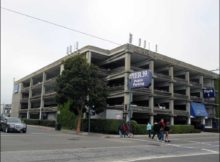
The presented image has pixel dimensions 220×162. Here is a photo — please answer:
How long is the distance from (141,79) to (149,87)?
41.1ft

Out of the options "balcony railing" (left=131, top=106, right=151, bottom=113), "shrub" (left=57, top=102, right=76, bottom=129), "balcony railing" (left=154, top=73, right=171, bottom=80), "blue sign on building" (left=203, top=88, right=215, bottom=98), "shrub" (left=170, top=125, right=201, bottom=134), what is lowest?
"shrub" (left=170, top=125, right=201, bottom=134)

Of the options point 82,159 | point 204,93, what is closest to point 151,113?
point 204,93

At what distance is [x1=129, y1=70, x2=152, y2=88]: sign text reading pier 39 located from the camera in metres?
34.0

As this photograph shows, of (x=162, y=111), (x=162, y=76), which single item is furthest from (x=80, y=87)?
(x=162, y=76)

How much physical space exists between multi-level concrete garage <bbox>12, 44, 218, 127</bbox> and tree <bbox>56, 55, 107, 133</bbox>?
4.64 m

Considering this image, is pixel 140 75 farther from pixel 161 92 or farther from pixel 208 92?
pixel 208 92

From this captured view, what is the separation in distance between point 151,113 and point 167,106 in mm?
8732

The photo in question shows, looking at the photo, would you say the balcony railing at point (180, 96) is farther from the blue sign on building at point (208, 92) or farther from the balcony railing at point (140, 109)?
the balcony railing at point (140, 109)

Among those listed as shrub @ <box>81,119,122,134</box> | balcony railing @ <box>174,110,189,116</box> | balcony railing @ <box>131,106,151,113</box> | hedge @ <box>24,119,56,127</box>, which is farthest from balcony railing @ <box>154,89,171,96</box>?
hedge @ <box>24,119,56,127</box>

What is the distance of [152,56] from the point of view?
4862 centimetres

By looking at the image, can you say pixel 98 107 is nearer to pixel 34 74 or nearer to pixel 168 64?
pixel 168 64

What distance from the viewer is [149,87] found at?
155 ft

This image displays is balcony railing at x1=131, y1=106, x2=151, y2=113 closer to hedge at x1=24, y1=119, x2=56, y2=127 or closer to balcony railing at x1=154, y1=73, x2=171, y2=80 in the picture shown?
balcony railing at x1=154, y1=73, x2=171, y2=80

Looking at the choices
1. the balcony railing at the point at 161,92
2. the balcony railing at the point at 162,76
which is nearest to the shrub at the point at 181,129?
Result: the balcony railing at the point at 161,92
